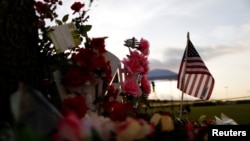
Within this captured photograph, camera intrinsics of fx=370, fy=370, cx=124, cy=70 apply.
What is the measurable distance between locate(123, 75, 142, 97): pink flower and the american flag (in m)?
2.18

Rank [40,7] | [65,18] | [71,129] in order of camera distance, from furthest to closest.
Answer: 1. [65,18]
2. [40,7]
3. [71,129]

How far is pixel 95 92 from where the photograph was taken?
1872 mm

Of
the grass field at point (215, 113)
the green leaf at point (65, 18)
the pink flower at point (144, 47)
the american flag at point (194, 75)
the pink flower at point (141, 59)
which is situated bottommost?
the grass field at point (215, 113)

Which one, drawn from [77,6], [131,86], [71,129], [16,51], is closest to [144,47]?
[131,86]

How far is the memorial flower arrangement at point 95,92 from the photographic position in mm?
1056

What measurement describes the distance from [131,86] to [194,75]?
106 inches

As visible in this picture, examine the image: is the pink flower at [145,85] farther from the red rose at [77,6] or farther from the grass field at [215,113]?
the red rose at [77,6]

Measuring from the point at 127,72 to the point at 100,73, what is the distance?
0.73 m

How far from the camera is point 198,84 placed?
201 inches

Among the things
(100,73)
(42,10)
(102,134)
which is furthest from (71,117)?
(42,10)

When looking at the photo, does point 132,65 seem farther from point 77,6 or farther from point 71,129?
point 71,129

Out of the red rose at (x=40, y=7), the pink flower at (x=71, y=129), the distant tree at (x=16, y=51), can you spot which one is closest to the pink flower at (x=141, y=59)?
the red rose at (x=40, y=7)

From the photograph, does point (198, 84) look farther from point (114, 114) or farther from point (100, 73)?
point (114, 114)

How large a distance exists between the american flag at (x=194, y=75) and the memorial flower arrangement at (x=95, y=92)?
2172 mm
